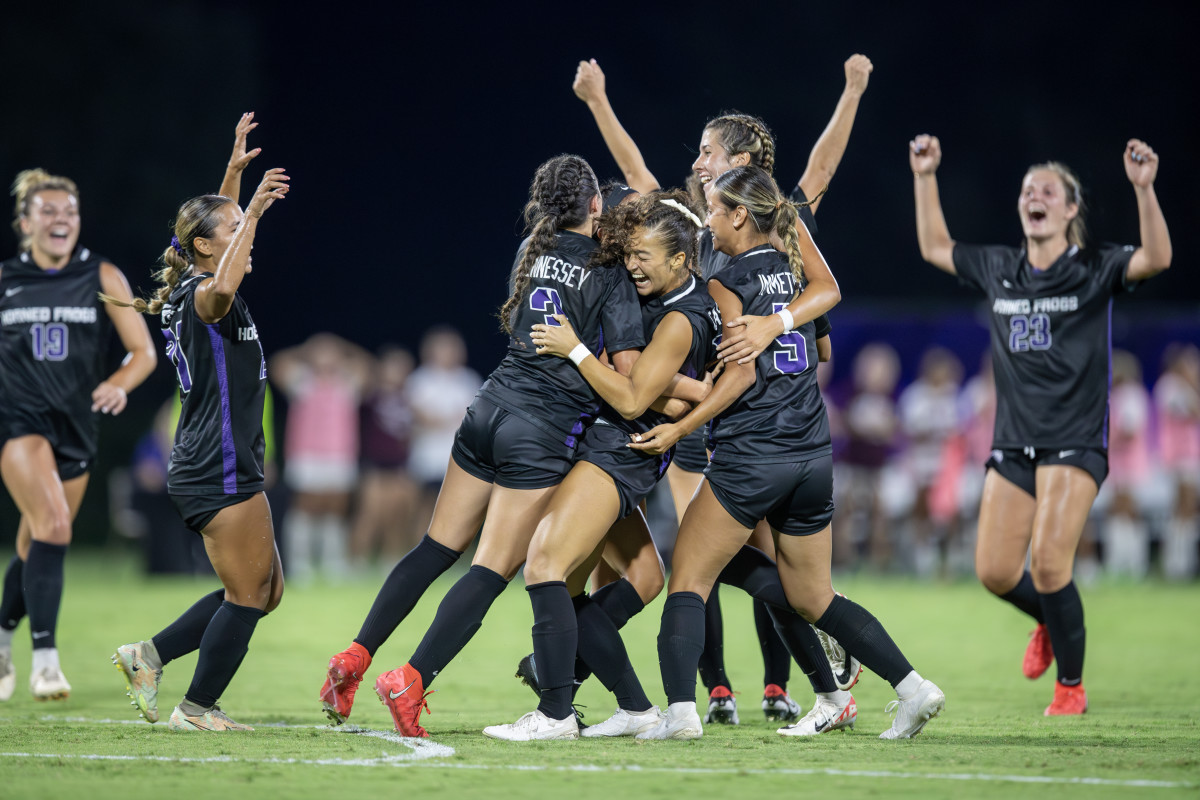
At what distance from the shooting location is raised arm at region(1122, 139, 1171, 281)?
6367 mm

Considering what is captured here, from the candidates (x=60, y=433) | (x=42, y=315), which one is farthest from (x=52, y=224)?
(x=60, y=433)

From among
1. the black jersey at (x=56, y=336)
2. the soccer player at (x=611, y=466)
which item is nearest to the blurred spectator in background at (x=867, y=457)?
the black jersey at (x=56, y=336)

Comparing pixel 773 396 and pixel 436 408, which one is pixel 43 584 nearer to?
pixel 773 396

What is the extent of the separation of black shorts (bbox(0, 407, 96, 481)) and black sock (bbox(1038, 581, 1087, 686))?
16.9 feet

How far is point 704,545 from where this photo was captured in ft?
17.8

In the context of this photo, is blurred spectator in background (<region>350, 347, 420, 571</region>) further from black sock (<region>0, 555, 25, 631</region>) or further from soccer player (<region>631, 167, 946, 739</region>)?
soccer player (<region>631, 167, 946, 739</region>)

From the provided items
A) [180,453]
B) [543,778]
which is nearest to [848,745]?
[543,778]

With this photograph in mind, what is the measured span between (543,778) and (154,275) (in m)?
2.98

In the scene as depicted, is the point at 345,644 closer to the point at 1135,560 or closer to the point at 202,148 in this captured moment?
the point at 1135,560

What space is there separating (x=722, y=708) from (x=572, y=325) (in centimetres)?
196

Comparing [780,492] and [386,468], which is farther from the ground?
[780,492]

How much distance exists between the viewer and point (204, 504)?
5.59m

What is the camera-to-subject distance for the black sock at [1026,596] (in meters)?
6.77

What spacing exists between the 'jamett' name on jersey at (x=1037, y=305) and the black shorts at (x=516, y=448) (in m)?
2.72
